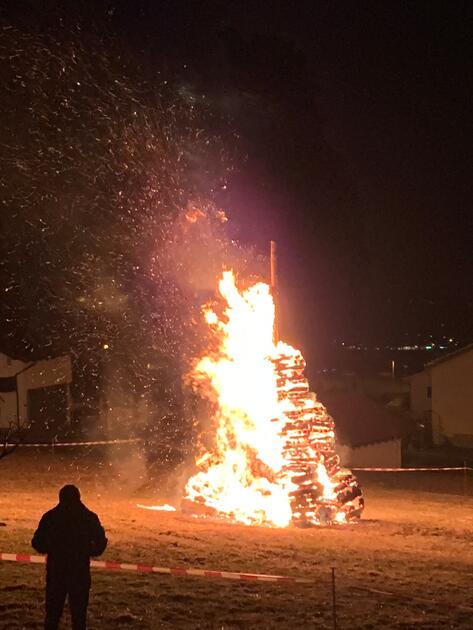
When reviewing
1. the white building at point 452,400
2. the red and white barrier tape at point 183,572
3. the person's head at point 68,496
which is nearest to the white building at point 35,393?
the white building at point 452,400

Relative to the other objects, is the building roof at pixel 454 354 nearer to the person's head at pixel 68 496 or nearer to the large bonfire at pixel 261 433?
the large bonfire at pixel 261 433

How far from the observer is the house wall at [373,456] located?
3216cm

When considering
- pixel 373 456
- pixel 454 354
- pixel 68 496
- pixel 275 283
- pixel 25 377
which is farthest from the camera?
pixel 454 354

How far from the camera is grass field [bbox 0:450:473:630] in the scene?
8.52 metres

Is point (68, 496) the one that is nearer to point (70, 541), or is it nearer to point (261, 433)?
point (70, 541)

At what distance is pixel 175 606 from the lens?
346 inches

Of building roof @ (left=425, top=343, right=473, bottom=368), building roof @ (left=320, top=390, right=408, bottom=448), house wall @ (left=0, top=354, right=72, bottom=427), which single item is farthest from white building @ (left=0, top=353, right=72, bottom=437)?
building roof @ (left=425, top=343, right=473, bottom=368)

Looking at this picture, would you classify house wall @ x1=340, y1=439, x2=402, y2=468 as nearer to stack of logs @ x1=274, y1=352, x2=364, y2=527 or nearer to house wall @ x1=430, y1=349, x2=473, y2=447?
house wall @ x1=430, y1=349, x2=473, y2=447

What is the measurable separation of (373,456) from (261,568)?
22037 mm

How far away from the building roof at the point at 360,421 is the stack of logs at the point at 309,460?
1517 cm

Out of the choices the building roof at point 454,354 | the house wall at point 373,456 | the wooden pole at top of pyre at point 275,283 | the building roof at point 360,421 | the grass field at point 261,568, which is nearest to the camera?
the grass field at point 261,568

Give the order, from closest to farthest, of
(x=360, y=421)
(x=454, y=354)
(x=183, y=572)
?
(x=183, y=572) < (x=360, y=421) < (x=454, y=354)

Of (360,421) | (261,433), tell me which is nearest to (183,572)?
(261,433)

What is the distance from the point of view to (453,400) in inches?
1724
